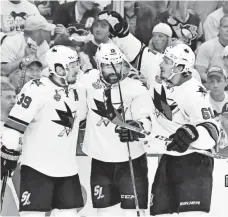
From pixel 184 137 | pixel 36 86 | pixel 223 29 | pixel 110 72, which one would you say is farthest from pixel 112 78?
pixel 223 29

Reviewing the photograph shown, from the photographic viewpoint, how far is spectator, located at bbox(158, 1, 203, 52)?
431 centimetres

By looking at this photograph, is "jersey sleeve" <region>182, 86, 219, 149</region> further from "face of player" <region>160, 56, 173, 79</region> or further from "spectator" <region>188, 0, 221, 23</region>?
"spectator" <region>188, 0, 221, 23</region>

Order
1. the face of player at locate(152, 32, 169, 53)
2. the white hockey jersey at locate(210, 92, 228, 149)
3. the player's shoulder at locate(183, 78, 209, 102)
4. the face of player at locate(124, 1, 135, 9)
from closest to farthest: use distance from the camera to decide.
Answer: the player's shoulder at locate(183, 78, 209, 102)
the white hockey jersey at locate(210, 92, 228, 149)
the face of player at locate(152, 32, 169, 53)
the face of player at locate(124, 1, 135, 9)

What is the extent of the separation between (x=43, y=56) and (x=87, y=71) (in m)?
0.44

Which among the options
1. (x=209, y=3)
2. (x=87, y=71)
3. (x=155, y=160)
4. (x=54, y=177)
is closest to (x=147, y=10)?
(x=209, y=3)

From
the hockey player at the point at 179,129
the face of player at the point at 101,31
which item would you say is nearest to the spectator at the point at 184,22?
the face of player at the point at 101,31

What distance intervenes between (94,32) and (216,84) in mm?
751

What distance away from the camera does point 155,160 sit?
4.05m

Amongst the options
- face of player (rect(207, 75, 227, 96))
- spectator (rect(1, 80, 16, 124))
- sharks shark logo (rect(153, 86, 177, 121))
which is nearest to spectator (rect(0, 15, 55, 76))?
spectator (rect(1, 80, 16, 124))

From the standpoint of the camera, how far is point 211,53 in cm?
425

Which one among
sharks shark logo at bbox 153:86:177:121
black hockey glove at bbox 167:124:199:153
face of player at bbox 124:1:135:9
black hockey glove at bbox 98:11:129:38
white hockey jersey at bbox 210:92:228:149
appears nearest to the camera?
black hockey glove at bbox 167:124:199:153

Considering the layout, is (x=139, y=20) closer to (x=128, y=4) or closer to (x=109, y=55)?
(x=128, y=4)

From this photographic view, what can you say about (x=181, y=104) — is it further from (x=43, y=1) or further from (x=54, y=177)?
(x=43, y=1)

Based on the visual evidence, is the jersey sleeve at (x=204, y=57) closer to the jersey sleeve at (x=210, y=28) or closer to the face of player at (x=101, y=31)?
the jersey sleeve at (x=210, y=28)
